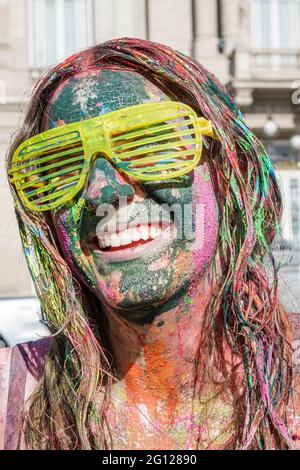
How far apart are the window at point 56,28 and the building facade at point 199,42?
2 cm

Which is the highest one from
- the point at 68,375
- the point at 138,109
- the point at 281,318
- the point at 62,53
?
the point at 62,53

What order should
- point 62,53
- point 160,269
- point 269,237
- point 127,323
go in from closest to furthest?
1. point 160,269
2. point 127,323
3. point 269,237
4. point 62,53

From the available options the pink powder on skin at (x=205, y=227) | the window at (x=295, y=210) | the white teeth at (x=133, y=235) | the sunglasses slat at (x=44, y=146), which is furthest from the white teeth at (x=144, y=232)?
the window at (x=295, y=210)

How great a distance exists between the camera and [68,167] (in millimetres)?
1531

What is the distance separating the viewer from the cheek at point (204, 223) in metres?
1.52

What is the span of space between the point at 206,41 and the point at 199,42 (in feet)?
0.37

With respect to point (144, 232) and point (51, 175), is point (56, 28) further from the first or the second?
point (144, 232)

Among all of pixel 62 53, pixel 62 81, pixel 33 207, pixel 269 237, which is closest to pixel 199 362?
pixel 269 237

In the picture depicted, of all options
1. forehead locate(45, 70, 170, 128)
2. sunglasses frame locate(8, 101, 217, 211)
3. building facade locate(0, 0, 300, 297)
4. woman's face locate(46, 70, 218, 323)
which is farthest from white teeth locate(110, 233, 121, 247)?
building facade locate(0, 0, 300, 297)

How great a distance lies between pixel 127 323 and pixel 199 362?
18 cm

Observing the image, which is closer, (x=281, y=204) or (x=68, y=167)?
(x=68, y=167)

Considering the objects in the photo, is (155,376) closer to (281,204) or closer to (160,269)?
(160,269)

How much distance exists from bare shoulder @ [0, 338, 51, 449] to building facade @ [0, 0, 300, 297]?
30.7ft

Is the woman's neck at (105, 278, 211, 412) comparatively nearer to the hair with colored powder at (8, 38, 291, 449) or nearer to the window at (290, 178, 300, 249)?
the hair with colored powder at (8, 38, 291, 449)
